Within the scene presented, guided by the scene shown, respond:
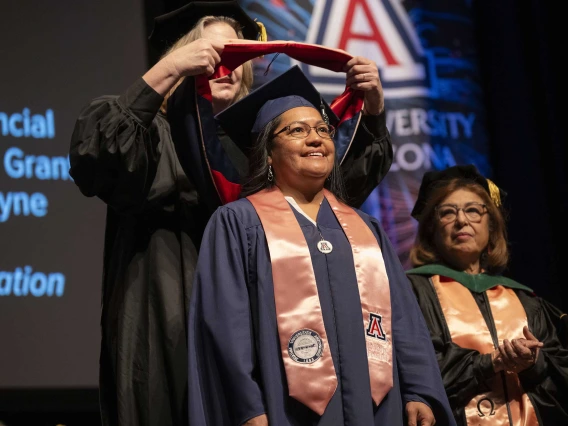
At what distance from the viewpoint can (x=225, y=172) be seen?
2.95 metres

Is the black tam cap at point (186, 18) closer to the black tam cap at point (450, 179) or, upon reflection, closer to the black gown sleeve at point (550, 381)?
the black tam cap at point (450, 179)

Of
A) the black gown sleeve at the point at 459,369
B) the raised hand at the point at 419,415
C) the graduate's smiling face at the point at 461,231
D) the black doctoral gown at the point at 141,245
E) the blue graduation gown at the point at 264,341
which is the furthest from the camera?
the graduate's smiling face at the point at 461,231

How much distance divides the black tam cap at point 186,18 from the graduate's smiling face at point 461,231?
1.23 metres

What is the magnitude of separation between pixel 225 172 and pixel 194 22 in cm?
73

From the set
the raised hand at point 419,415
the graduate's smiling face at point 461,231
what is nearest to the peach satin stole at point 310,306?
the raised hand at point 419,415

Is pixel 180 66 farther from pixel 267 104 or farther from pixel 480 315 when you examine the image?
pixel 480 315

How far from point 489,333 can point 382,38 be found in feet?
7.17

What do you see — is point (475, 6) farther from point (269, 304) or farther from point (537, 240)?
point (269, 304)

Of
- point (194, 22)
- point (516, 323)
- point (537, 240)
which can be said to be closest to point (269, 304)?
point (194, 22)

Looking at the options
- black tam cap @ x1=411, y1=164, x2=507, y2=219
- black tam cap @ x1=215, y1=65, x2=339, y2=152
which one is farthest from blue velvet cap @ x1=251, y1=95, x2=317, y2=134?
black tam cap @ x1=411, y1=164, x2=507, y2=219

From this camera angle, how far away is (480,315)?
Answer: 372cm

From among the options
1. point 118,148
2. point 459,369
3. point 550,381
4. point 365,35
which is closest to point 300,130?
point 118,148

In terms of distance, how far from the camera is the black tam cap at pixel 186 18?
10.9 feet

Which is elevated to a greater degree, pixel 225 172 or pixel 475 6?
pixel 475 6
